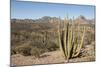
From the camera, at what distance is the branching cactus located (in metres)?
2.72

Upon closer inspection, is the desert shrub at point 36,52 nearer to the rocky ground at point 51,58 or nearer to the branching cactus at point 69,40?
the rocky ground at point 51,58

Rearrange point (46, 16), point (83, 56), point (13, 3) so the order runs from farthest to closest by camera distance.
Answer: point (83, 56) < point (46, 16) < point (13, 3)

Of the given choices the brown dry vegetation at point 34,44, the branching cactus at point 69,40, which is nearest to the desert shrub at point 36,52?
the brown dry vegetation at point 34,44

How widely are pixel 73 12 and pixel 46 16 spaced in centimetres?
39

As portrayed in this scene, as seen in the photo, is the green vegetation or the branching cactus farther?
the branching cactus

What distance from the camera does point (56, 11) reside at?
8.87 feet

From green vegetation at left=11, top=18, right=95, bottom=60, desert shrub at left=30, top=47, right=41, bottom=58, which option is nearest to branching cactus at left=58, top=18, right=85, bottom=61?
green vegetation at left=11, top=18, right=95, bottom=60

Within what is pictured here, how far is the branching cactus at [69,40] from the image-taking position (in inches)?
107

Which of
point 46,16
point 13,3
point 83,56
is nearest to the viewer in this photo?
point 13,3

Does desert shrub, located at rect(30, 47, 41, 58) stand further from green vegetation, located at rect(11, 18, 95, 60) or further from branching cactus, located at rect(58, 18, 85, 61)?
branching cactus, located at rect(58, 18, 85, 61)

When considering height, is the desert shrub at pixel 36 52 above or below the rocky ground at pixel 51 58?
above
